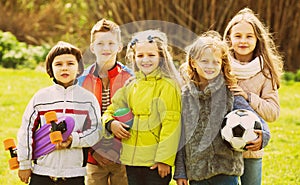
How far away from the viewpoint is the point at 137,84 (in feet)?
12.3

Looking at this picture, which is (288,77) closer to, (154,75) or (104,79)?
(104,79)

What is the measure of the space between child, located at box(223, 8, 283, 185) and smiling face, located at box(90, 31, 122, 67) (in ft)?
2.60

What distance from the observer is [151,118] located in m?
3.66

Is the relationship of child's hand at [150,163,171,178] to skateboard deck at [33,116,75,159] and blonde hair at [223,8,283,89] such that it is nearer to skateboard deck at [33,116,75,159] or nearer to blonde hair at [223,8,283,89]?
skateboard deck at [33,116,75,159]

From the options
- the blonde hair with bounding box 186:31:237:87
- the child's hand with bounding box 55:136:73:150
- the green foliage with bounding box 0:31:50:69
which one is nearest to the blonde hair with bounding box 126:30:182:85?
the blonde hair with bounding box 186:31:237:87

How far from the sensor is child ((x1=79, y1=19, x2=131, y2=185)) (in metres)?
4.05

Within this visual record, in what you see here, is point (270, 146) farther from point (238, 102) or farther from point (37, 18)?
point (37, 18)

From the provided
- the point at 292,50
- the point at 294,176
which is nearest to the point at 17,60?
the point at 292,50

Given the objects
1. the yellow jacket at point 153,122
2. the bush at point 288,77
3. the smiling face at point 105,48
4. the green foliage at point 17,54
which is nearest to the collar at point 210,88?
the yellow jacket at point 153,122

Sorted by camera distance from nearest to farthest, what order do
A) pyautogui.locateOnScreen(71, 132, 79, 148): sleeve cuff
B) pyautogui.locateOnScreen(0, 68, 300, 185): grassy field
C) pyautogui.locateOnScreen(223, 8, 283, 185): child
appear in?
1. pyautogui.locateOnScreen(71, 132, 79, 148): sleeve cuff
2. pyautogui.locateOnScreen(223, 8, 283, 185): child
3. pyautogui.locateOnScreen(0, 68, 300, 185): grassy field

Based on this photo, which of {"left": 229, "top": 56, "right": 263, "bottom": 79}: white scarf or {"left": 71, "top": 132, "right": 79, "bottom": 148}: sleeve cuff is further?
{"left": 229, "top": 56, "right": 263, "bottom": 79}: white scarf

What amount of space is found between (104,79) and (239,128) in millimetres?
1056

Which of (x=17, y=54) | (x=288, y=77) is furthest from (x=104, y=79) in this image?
(x=17, y=54)

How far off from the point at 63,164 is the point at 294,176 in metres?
2.34
